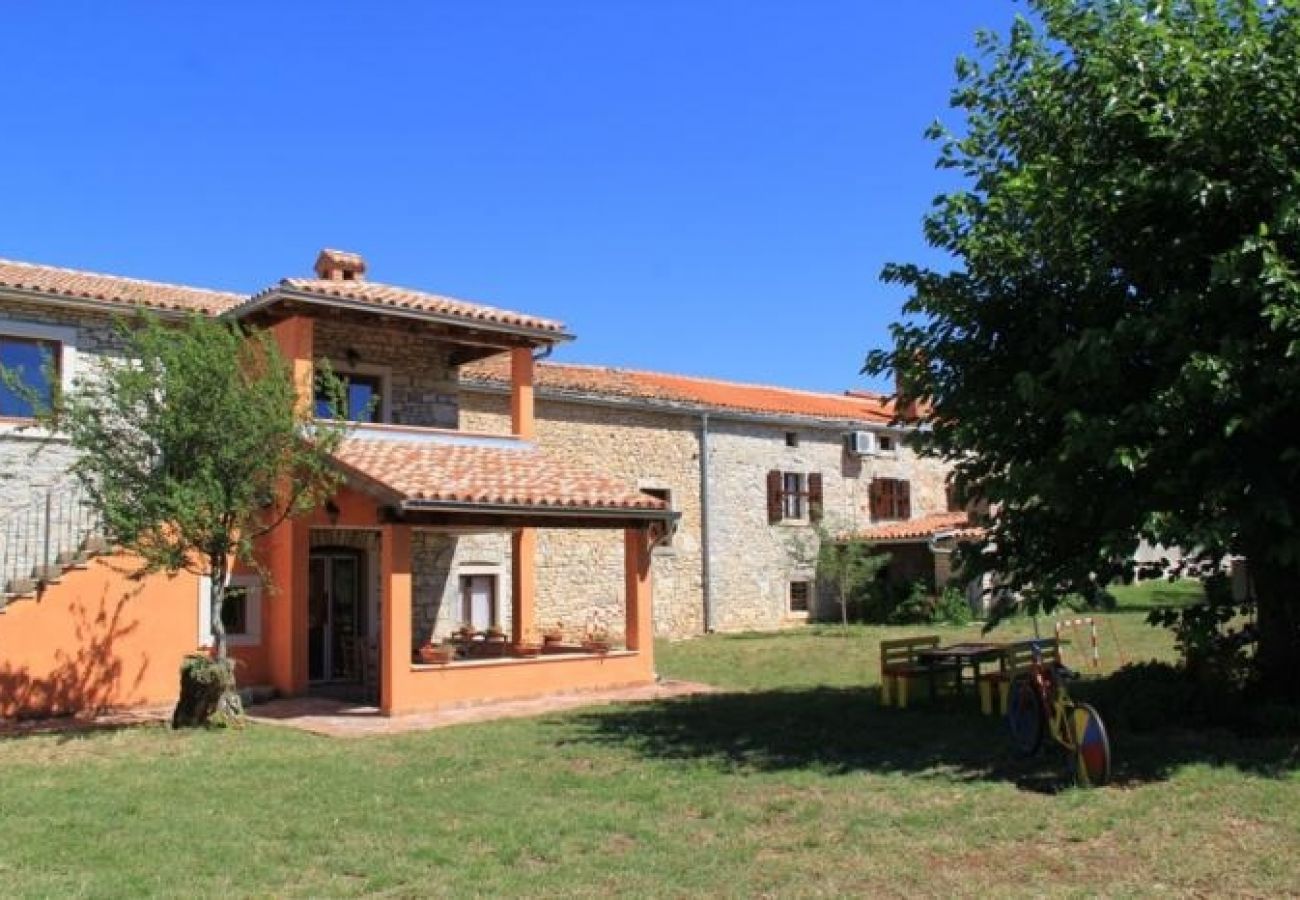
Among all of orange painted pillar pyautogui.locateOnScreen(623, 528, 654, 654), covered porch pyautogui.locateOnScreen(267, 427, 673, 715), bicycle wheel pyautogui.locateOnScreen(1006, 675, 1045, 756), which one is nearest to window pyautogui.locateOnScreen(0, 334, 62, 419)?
covered porch pyautogui.locateOnScreen(267, 427, 673, 715)

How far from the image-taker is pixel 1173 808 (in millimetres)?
7367

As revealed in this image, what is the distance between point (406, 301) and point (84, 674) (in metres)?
6.35

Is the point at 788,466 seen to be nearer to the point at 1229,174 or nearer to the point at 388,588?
the point at 388,588

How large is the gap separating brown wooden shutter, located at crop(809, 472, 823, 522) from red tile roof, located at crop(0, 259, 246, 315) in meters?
14.9

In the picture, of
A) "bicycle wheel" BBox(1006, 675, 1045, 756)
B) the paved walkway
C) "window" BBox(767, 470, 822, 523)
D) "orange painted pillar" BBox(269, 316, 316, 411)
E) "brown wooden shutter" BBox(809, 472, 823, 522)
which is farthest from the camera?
"brown wooden shutter" BBox(809, 472, 823, 522)

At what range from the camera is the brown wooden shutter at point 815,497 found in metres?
28.3

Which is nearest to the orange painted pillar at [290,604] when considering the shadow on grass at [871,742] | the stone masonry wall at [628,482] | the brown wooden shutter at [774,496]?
the shadow on grass at [871,742]

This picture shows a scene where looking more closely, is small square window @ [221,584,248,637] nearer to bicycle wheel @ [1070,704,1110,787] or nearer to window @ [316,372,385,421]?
window @ [316,372,385,421]

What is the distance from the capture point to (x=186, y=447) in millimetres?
12070

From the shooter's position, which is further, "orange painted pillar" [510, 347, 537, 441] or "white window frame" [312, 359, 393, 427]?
"orange painted pillar" [510, 347, 537, 441]

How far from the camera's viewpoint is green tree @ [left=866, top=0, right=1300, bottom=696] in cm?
859

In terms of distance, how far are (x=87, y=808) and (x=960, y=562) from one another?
302 inches

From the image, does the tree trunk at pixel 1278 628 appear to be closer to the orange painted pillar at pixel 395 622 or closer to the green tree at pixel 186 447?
the orange painted pillar at pixel 395 622

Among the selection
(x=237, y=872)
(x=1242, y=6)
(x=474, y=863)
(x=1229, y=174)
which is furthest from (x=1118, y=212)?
(x=237, y=872)
